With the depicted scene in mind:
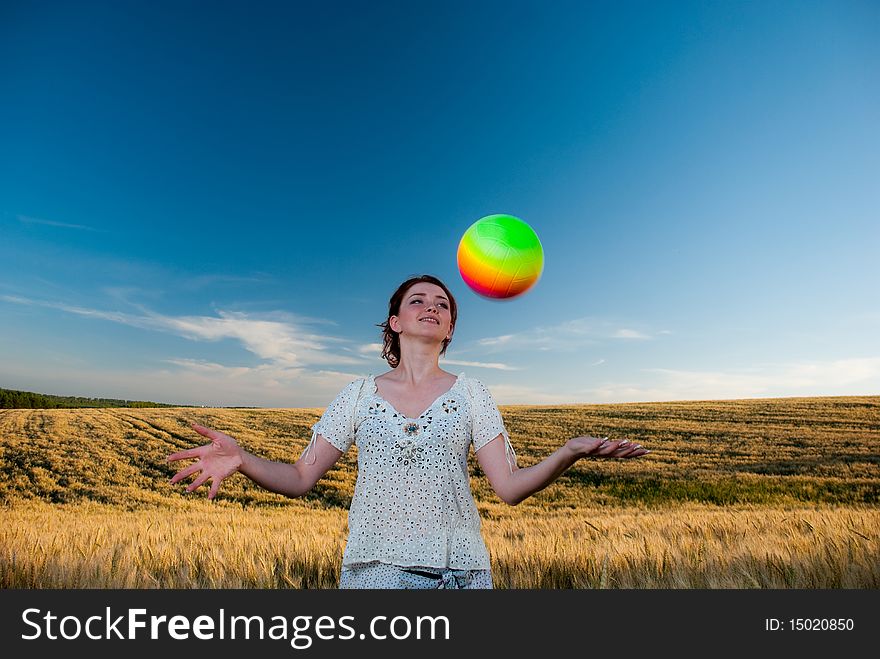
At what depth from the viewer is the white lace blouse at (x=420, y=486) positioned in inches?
106

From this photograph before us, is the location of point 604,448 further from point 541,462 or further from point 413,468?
point 413,468

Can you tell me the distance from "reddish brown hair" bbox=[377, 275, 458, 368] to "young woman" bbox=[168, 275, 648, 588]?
0.17 metres

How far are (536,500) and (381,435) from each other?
10117 millimetres

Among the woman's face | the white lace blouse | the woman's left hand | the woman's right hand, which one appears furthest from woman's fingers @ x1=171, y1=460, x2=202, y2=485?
the woman's left hand

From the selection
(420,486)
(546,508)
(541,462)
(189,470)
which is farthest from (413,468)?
(546,508)

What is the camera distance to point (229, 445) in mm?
2707

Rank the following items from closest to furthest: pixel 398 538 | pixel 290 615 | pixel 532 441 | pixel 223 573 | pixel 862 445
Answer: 1. pixel 290 615
2. pixel 398 538
3. pixel 223 573
4. pixel 862 445
5. pixel 532 441

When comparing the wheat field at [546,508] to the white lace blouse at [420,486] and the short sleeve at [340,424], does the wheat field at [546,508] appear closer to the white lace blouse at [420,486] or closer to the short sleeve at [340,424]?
the white lace blouse at [420,486]

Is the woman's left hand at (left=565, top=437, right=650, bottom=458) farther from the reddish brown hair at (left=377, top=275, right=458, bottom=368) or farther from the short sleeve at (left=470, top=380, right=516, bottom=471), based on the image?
the reddish brown hair at (left=377, top=275, right=458, bottom=368)

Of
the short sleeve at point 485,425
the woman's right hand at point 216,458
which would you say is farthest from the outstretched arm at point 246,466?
the short sleeve at point 485,425

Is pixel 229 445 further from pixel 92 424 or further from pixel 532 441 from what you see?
pixel 92 424

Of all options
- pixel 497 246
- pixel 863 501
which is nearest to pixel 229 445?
pixel 497 246

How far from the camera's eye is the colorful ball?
551cm

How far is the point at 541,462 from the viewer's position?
2482 millimetres
